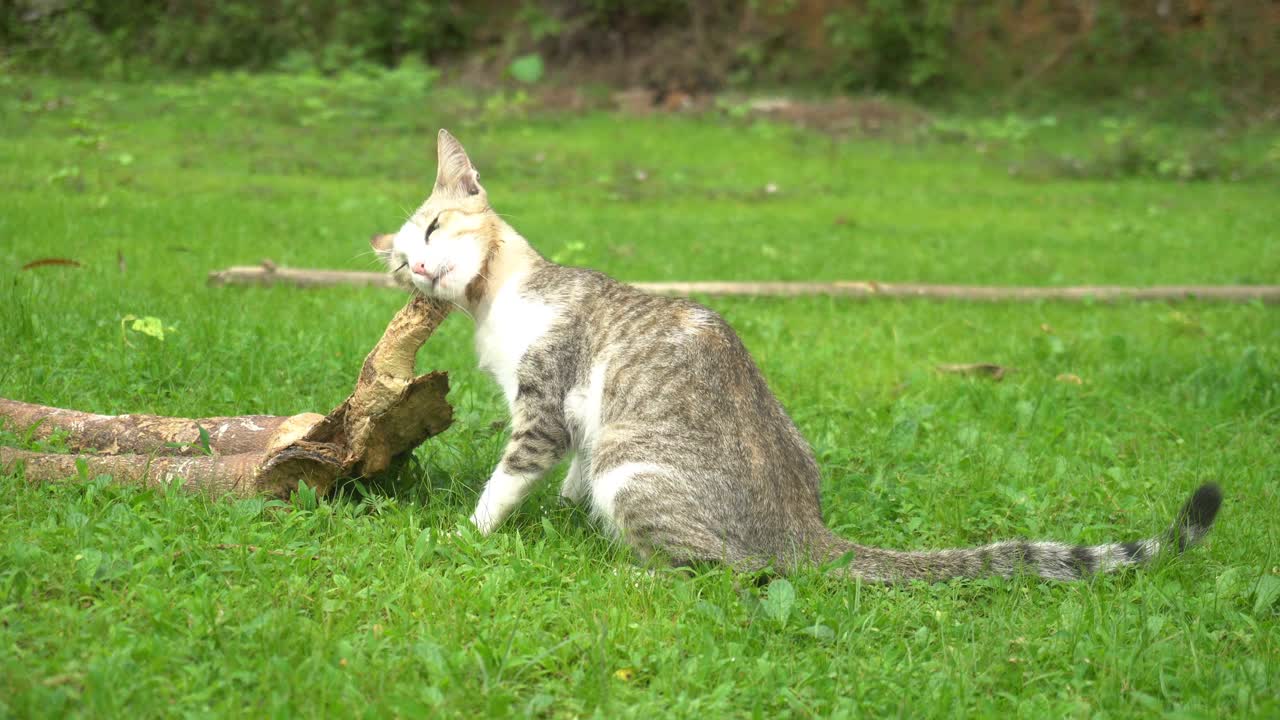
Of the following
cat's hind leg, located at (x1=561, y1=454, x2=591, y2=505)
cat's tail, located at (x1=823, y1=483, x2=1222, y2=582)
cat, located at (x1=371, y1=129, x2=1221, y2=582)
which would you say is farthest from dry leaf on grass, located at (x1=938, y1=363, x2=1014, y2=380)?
cat's hind leg, located at (x1=561, y1=454, x2=591, y2=505)

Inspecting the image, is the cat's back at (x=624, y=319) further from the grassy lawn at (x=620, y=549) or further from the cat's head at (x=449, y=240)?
the grassy lawn at (x=620, y=549)

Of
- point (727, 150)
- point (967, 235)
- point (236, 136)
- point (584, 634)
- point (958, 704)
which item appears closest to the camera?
point (958, 704)

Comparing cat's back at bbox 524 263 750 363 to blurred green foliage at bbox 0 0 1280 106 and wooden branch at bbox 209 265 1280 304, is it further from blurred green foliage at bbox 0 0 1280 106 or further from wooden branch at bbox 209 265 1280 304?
blurred green foliage at bbox 0 0 1280 106

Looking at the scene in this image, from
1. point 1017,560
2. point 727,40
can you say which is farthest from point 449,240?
point 727,40

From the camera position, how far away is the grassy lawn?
3.30 metres

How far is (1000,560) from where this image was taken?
418cm

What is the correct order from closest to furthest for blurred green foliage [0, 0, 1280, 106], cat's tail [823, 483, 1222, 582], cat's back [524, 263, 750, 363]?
1. cat's tail [823, 483, 1222, 582]
2. cat's back [524, 263, 750, 363]
3. blurred green foliage [0, 0, 1280, 106]

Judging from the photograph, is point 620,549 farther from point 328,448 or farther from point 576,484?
point 328,448

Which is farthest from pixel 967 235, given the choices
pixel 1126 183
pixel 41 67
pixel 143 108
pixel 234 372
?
pixel 41 67

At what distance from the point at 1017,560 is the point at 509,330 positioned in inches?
85.3

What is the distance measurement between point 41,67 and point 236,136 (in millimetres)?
6771

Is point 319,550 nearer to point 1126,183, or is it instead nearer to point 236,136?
point 236,136

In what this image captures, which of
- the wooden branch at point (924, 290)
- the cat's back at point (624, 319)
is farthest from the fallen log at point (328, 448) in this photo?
the wooden branch at point (924, 290)

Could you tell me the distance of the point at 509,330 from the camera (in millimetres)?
4695
